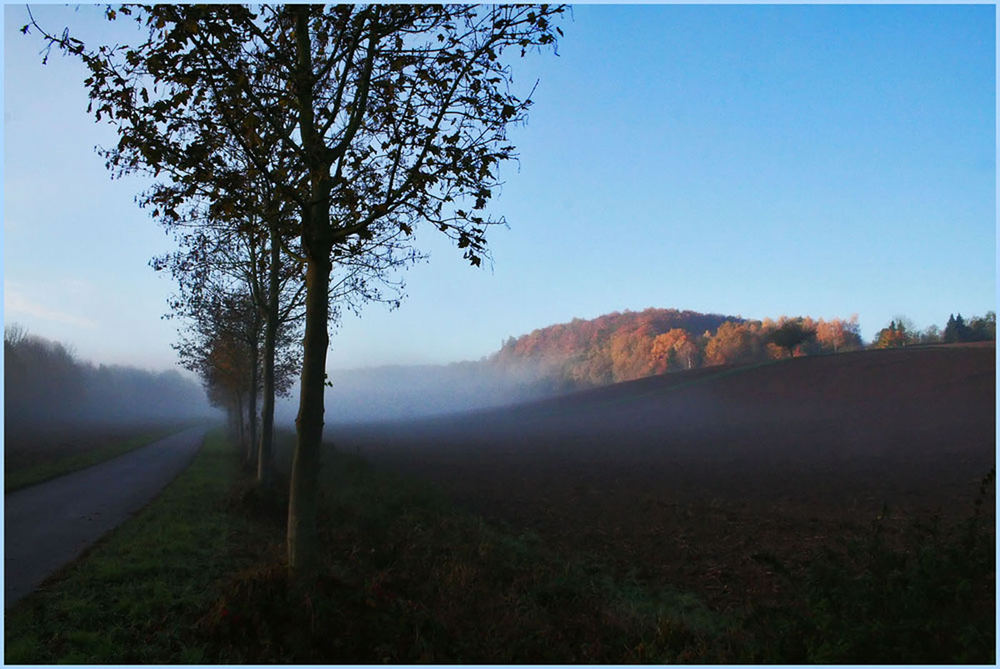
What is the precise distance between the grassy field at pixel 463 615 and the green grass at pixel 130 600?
0.9 inches

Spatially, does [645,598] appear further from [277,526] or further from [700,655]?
[277,526]

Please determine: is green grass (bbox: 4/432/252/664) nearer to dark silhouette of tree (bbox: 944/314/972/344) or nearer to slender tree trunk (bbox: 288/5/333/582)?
slender tree trunk (bbox: 288/5/333/582)

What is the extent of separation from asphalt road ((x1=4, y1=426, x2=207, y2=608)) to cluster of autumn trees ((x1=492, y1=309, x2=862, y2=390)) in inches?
4026

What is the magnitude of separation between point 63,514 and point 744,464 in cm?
2844

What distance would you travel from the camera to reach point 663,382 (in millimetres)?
85750

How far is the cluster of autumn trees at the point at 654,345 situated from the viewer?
129m

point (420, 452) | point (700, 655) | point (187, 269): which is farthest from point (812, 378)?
point (700, 655)

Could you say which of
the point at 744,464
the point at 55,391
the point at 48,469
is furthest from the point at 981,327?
the point at 55,391

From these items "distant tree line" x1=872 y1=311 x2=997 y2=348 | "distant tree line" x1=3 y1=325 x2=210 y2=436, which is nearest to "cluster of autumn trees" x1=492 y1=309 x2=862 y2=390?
"distant tree line" x1=872 y1=311 x2=997 y2=348

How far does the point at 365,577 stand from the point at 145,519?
8.26 m

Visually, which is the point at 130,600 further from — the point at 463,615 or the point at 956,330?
the point at 956,330

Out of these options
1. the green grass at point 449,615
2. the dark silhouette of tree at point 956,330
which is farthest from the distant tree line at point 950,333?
the green grass at point 449,615

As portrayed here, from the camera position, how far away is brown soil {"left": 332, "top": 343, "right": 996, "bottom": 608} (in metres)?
14.6

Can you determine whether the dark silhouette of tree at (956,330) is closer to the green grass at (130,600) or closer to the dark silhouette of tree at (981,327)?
the dark silhouette of tree at (981,327)
